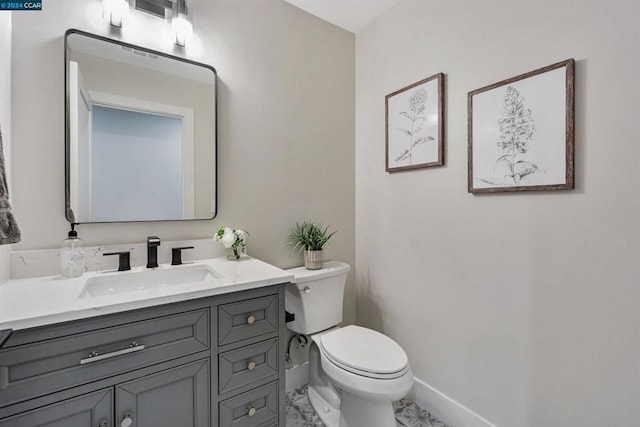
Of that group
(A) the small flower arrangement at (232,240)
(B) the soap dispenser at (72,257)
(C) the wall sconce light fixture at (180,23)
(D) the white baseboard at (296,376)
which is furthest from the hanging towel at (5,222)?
(D) the white baseboard at (296,376)

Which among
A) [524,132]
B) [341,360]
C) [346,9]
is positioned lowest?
[341,360]

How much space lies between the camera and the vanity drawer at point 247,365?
44.9 inches

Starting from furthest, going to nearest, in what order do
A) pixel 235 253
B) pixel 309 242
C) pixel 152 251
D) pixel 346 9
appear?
pixel 346 9 → pixel 309 242 → pixel 235 253 → pixel 152 251

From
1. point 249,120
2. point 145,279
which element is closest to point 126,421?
point 145,279

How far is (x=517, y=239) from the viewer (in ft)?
4.42

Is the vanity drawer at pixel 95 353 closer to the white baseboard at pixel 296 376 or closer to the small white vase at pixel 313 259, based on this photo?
the small white vase at pixel 313 259

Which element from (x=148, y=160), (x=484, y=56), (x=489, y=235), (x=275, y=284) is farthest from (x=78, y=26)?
(x=489, y=235)

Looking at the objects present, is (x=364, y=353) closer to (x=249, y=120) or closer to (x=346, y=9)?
(x=249, y=120)

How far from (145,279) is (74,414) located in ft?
1.78

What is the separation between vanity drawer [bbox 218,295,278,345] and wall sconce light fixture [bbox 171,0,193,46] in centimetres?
135

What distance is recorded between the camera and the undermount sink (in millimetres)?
1217

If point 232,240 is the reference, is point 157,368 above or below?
below

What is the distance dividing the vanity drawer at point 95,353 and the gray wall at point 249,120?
2.03ft

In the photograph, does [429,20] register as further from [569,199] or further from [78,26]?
[78,26]
